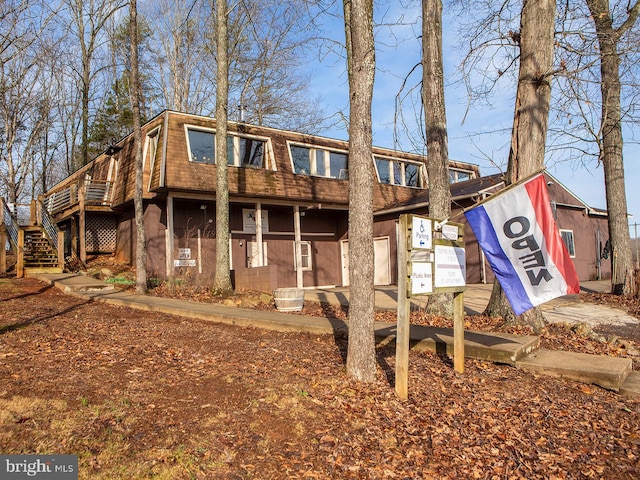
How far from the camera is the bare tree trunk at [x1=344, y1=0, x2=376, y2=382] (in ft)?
14.3

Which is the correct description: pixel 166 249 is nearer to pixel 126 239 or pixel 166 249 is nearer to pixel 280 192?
pixel 126 239

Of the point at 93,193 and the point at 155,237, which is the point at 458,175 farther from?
the point at 93,193

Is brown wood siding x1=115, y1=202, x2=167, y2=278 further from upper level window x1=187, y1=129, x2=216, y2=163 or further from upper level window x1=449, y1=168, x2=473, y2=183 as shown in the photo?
upper level window x1=449, y1=168, x2=473, y2=183

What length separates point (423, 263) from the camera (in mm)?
4359

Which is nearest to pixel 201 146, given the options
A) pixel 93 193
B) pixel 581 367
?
pixel 93 193

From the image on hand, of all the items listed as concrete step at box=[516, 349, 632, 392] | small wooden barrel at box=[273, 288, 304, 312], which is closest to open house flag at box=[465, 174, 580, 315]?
concrete step at box=[516, 349, 632, 392]

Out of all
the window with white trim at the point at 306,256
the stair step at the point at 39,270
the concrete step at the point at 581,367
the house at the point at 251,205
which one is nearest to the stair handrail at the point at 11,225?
the house at the point at 251,205

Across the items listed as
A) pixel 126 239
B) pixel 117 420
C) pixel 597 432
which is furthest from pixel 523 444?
pixel 126 239

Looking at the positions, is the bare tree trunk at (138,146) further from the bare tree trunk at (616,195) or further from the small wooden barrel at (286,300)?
the bare tree trunk at (616,195)

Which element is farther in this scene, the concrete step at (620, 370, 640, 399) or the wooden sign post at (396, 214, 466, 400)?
the concrete step at (620, 370, 640, 399)

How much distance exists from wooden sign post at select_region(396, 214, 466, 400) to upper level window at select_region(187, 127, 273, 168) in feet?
36.3

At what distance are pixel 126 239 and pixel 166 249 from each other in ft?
10.9

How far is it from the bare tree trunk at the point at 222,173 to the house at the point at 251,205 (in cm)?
188

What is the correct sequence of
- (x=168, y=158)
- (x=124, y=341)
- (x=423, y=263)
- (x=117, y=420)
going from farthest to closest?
(x=168, y=158) → (x=124, y=341) → (x=423, y=263) → (x=117, y=420)
